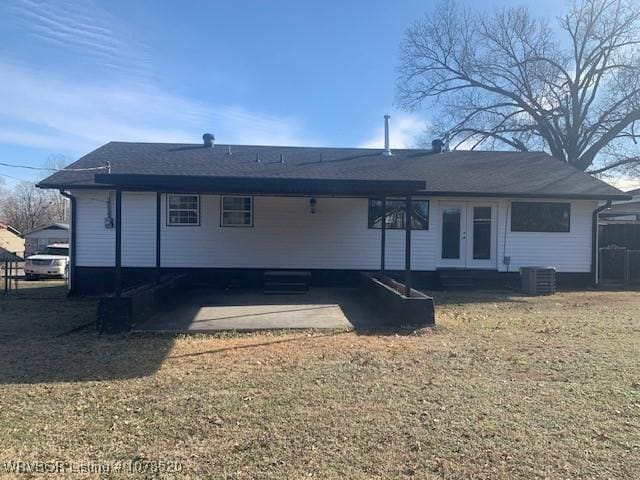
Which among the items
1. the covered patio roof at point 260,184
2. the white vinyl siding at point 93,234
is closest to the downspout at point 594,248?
the covered patio roof at point 260,184

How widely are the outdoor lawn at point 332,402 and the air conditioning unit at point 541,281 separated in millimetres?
4845

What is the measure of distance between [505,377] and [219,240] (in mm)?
9218

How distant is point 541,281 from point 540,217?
213 cm

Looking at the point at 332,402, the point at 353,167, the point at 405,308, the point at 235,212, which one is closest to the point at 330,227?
the point at 353,167

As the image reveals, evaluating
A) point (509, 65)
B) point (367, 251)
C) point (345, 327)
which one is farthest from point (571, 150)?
point (345, 327)

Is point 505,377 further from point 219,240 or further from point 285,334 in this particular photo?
point 219,240

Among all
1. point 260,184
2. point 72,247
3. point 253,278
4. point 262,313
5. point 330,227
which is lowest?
point 262,313

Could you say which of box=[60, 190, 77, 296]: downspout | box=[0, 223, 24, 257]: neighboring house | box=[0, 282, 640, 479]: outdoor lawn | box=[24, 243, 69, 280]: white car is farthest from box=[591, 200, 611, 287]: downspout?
box=[0, 223, 24, 257]: neighboring house

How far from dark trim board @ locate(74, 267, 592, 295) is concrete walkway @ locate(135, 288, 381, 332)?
0.98m

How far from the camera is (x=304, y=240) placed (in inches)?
504

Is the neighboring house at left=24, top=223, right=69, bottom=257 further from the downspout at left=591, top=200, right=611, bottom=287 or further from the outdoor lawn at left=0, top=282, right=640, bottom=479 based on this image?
the downspout at left=591, top=200, right=611, bottom=287

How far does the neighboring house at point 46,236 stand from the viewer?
3023cm

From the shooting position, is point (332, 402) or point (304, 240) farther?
point (304, 240)

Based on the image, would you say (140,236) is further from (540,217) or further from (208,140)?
(540,217)
